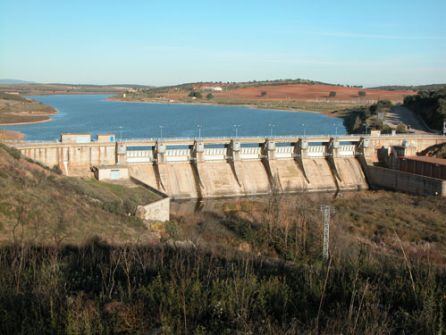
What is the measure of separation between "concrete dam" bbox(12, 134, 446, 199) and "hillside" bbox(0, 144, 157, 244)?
9.13 metres

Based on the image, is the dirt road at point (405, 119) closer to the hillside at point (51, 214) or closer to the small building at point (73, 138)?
the small building at point (73, 138)

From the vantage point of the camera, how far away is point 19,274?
20.1ft

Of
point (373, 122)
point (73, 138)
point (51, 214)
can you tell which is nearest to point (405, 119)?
point (373, 122)

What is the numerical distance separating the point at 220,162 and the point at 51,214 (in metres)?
21.7

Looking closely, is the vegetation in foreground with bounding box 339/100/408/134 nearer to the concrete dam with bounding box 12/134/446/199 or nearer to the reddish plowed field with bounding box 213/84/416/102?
the concrete dam with bounding box 12/134/446/199

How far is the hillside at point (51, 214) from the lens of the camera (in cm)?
1427

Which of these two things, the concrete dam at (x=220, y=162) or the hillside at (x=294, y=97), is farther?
the hillside at (x=294, y=97)

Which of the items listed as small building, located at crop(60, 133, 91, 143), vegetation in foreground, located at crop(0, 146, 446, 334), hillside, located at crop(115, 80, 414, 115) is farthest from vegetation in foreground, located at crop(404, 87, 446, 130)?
vegetation in foreground, located at crop(0, 146, 446, 334)

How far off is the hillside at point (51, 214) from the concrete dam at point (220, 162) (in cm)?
913

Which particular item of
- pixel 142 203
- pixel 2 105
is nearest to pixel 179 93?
pixel 2 105

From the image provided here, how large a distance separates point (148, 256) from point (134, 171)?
1060 inches

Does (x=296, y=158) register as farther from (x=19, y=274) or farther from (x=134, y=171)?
(x=19, y=274)

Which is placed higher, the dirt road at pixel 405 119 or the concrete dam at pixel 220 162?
the dirt road at pixel 405 119

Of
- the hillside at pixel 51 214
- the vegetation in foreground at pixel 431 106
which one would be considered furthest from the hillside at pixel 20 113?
the hillside at pixel 51 214
